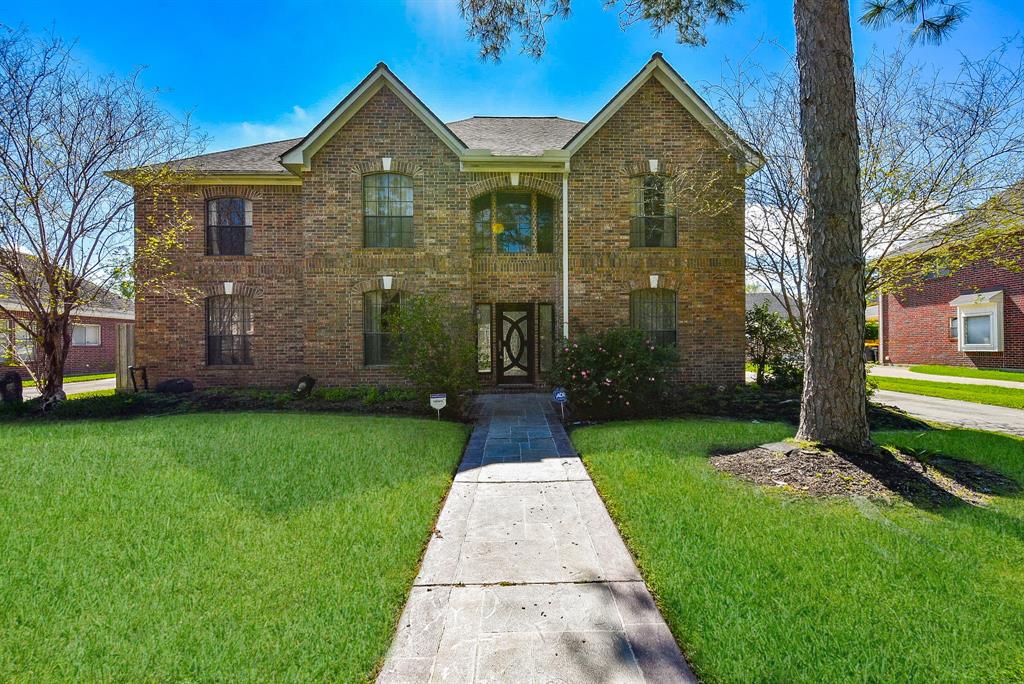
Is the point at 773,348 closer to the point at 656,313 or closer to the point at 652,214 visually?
the point at 656,313

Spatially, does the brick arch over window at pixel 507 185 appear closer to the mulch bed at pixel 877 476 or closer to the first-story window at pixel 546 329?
the first-story window at pixel 546 329

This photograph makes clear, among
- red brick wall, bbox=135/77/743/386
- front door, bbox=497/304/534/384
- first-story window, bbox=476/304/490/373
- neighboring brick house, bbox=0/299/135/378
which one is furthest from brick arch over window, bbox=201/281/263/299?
neighboring brick house, bbox=0/299/135/378

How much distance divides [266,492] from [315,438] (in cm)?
205

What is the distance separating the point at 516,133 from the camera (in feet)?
41.2

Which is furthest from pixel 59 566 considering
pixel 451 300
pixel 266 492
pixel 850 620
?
pixel 451 300

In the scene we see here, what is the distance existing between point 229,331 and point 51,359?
10.3ft

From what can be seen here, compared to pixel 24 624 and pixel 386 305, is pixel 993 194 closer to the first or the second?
pixel 386 305

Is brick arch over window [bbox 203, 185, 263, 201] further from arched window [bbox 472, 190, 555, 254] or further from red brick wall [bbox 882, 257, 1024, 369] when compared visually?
red brick wall [bbox 882, 257, 1024, 369]

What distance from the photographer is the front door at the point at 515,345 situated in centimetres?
1155

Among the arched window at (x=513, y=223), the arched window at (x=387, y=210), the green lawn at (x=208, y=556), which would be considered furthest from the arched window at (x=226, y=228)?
the green lawn at (x=208, y=556)

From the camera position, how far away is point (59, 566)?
114 inches

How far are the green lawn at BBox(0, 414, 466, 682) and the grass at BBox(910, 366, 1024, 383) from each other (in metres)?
18.3

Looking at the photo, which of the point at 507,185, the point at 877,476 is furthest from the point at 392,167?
the point at 877,476

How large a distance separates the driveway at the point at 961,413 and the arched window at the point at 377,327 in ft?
35.9
